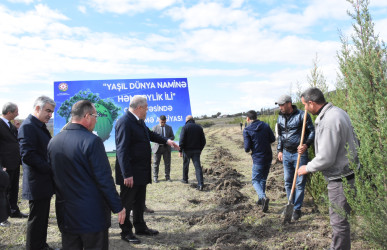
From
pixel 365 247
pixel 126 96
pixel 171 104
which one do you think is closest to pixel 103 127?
pixel 126 96

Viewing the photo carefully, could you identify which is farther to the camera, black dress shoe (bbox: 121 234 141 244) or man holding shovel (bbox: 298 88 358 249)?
black dress shoe (bbox: 121 234 141 244)

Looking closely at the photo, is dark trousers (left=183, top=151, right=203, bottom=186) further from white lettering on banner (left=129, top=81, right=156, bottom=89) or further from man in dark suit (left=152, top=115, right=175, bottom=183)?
white lettering on banner (left=129, top=81, right=156, bottom=89)

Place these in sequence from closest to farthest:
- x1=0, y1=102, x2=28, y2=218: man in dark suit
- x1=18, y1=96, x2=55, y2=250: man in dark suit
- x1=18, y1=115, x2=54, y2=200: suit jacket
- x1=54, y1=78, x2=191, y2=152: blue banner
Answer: x1=18, y1=115, x2=54, y2=200: suit jacket → x1=18, y1=96, x2=55, y2=250: man in dark suit → x1=0, y1=102, x2=28, y2=218: man in dark suit → x1=54, y1=78, x2=191, y2=152: blue banner

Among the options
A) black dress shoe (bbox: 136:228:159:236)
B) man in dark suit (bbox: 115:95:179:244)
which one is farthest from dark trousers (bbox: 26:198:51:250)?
black dress shoe (bbox: 136:228:159:236)

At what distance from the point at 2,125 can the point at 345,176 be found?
17.4ft

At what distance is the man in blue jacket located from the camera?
6.02 meters

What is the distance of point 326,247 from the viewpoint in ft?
13.0

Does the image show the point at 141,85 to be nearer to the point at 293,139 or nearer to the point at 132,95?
the point at 132,95

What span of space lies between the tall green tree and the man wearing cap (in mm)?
1357

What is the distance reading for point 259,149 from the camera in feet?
19.8

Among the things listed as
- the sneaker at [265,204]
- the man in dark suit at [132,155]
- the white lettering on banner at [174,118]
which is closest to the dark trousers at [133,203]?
the man in dark suit at [132,155]

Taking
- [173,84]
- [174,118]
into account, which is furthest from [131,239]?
[173,84]

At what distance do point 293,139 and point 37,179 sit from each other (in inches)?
153

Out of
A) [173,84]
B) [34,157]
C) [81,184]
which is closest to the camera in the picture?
[81,184]
